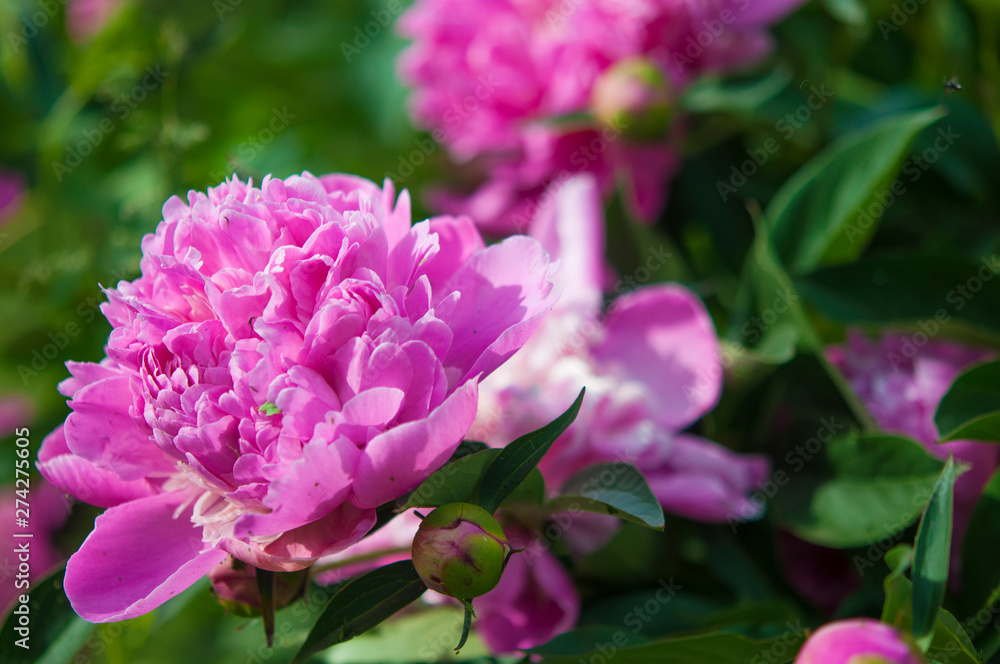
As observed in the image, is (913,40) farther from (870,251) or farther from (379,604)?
(379,604)

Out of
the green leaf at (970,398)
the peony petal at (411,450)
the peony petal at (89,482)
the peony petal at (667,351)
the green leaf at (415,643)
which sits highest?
the peony petal at (411,450)

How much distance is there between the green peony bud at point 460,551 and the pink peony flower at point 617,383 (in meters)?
0.17

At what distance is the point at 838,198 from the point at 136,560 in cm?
60

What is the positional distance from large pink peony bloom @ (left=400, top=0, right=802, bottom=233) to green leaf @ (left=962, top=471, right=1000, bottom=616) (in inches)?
16.9

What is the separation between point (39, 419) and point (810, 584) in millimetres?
841

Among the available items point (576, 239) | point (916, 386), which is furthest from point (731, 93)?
point (916, 386)

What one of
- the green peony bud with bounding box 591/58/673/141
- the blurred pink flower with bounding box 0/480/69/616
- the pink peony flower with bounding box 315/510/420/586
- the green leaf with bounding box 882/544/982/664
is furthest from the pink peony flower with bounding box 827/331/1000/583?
the blurred pink flower with bounding box 0/480/69/616

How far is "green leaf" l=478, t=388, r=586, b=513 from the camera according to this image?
1.45ft

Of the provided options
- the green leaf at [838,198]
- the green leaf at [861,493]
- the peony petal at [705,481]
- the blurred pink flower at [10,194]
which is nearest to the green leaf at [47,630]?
the peony petal at [705,481]

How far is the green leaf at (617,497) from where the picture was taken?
1.41ft

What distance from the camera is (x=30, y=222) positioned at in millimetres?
1082

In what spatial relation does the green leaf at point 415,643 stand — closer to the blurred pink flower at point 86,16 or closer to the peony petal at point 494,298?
the peony petal at point 494,298

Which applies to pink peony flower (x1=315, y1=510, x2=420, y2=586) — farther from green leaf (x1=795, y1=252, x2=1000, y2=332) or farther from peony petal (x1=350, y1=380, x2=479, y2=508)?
green leaf (x1=795, y1=252, x2=1000, y2=332)

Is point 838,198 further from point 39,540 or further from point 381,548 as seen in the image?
point 39,540
